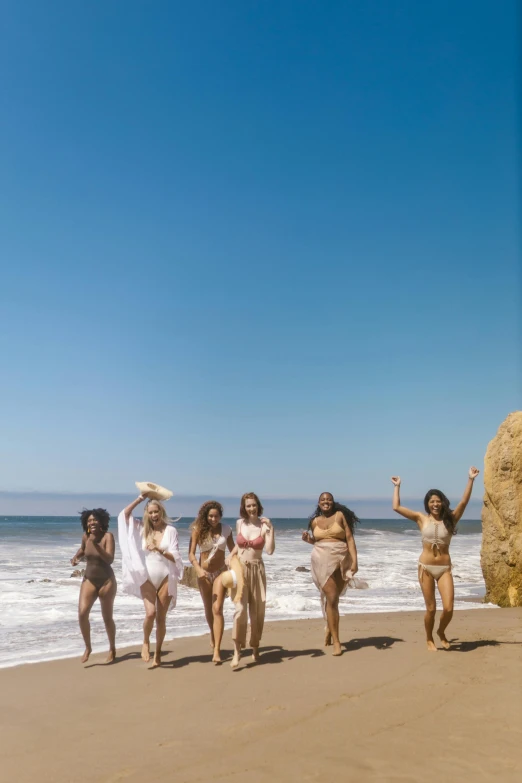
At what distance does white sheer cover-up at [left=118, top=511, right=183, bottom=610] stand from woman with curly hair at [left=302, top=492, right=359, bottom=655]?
5.10ft

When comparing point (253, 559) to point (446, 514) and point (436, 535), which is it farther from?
point (446, 514)

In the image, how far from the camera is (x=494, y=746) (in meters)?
4.34

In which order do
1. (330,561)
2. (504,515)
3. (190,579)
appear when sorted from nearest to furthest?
(330,561)
(504,515)
(190,579)

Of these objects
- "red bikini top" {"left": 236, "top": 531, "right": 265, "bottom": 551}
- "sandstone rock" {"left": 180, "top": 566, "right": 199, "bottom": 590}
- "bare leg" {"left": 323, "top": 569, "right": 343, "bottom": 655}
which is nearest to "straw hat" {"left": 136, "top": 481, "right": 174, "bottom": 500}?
"red bikini top" {"left": 236, "top": 531, "right": 265, "bottom": 551}

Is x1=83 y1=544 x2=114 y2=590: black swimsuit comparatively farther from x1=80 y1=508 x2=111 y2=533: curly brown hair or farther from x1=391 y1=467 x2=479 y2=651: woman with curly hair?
x1=391 y1=467 x2=479 y2=651: woman with curly hair

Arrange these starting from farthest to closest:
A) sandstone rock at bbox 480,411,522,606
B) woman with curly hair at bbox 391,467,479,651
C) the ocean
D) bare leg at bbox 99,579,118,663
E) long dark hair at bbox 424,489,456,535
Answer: sandstone rock at bbox 480,411,522,606 < the ocean < long dark hair at bbox 424,489,456,535 < woman with curly hair at bbox 391,467,479,651 < bare leg at bbox 99,579,118,663

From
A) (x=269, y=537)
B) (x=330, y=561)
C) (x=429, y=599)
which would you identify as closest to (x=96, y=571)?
(x=269, y=537)

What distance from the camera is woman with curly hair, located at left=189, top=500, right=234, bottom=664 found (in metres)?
7.00

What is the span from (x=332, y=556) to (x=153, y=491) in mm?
2190

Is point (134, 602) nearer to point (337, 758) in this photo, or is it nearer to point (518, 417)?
point (518, 417)

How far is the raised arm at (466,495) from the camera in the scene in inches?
288

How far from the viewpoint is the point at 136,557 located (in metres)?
7.09

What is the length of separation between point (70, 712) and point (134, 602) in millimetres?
7368

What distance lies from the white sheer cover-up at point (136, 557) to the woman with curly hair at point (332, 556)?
155cm
